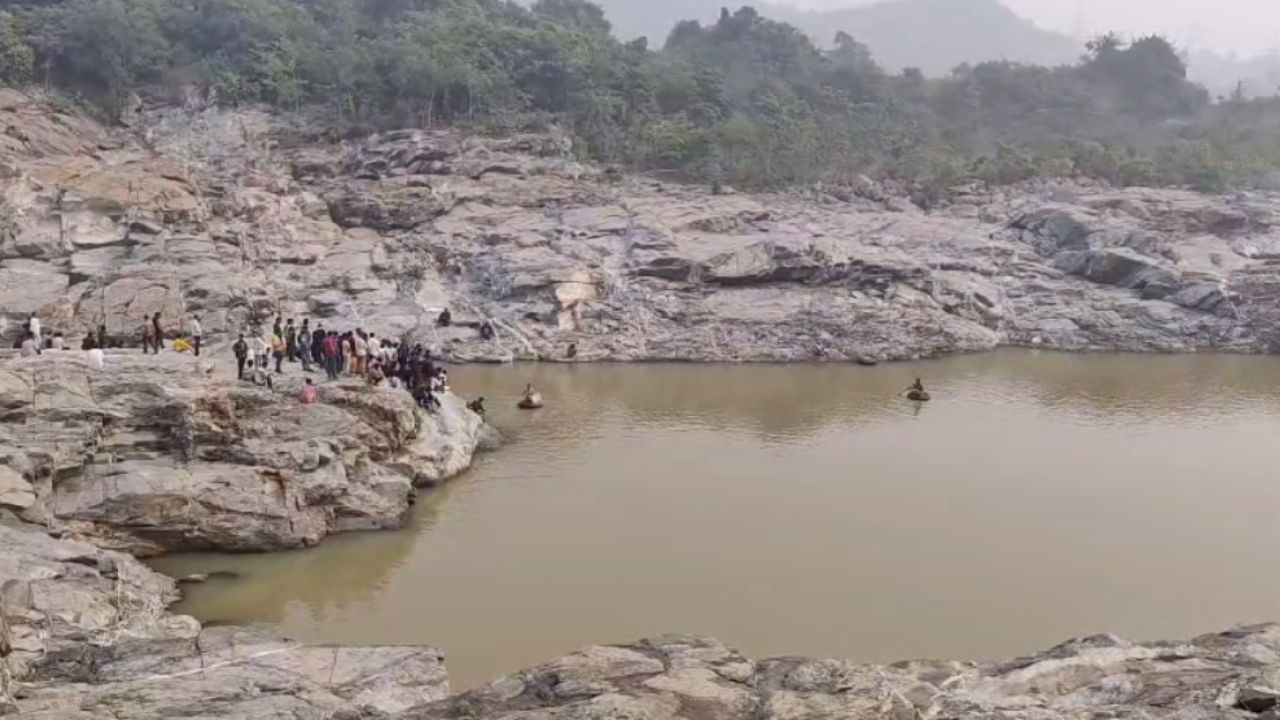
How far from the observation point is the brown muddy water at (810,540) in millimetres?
12812

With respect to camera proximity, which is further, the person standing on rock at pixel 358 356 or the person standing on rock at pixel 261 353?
the person standing on rock at pixel 358 356

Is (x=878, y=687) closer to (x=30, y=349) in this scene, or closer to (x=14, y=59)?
(x=30, y=349)

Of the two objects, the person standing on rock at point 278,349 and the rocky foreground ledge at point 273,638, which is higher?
the person standing on rock at point 278,349

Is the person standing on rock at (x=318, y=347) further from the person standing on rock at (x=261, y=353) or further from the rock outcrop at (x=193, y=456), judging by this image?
the rock outcrop at (x=193, y=456)

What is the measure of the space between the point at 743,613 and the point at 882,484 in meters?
5.88

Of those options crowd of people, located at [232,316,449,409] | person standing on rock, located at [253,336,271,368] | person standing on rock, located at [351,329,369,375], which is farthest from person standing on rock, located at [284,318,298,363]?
person standing on rock, located at [351,329,369,375]

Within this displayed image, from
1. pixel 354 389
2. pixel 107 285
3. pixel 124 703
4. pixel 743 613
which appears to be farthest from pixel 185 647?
pixel 107 285

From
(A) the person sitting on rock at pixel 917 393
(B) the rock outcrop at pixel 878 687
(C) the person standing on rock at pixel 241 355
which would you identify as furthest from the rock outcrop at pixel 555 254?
(B) the rock outcrop at pixel 878 687

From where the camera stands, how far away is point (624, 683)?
28.0 ft

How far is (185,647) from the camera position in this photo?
1001cm

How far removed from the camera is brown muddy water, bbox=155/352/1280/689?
12.8m

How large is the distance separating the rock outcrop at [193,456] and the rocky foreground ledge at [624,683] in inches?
136

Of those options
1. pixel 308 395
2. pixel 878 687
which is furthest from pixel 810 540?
pixel 308 395

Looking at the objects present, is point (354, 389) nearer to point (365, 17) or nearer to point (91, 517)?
point (91, 517)
